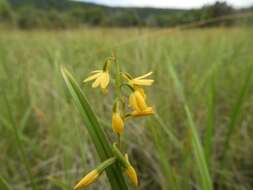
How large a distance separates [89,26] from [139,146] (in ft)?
8.91

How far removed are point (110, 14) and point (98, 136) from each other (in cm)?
178

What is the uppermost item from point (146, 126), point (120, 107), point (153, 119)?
point (120, 107)

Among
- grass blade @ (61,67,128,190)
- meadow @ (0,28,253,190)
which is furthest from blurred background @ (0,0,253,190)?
grass blade @ (61,67,128,190)

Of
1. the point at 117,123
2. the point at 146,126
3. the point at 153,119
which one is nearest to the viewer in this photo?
the point at 117,123

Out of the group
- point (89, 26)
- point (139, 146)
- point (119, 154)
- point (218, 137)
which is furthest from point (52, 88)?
point (89, 26)

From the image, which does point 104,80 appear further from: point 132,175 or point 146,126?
point 146,126

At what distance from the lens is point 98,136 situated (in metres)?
0.59

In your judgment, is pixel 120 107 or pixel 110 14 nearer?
pixel 120 107

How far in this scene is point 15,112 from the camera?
1.92 m

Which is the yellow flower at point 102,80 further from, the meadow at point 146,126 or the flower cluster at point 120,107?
the meadow at point 146,126

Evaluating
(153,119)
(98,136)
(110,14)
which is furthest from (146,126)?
(98,136)

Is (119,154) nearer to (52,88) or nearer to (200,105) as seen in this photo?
(200,105)

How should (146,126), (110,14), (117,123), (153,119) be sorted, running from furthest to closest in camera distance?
(110,14) → (146,126) → (153,119) → (117,123)

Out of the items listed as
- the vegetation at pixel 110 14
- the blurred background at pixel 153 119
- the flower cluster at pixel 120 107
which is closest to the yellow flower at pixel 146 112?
the flower cluster at pixel 120 107
